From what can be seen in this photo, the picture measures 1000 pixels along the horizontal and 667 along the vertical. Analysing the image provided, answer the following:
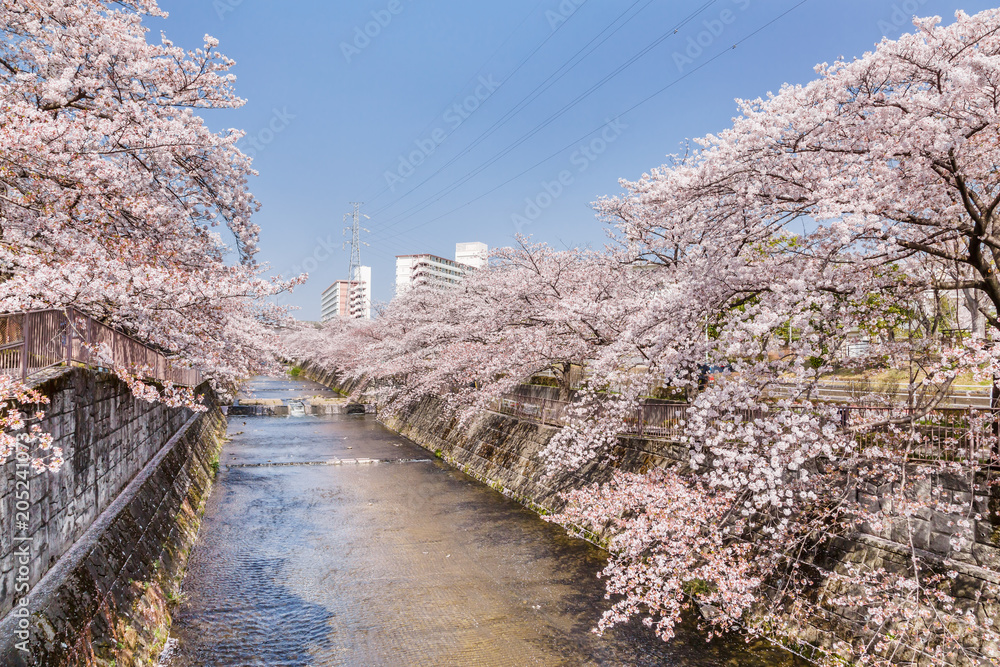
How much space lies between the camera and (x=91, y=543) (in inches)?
302

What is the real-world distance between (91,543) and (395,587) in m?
5.75

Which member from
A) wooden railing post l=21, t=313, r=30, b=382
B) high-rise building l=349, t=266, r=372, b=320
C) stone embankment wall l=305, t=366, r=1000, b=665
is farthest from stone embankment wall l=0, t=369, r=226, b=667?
high-rise building l=349, t=266, r=372, b=320

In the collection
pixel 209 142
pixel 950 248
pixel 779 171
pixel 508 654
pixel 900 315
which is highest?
pixel 209 142

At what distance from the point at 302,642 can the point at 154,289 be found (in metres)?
6.31

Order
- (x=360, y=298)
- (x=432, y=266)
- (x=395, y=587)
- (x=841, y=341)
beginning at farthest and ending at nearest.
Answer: (x=432, y=266), (x=360, y=298), (x=395, y=587), (x=841, y=341)

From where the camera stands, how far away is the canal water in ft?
29.3

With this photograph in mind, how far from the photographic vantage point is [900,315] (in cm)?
878

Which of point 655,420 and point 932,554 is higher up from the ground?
point 655,420

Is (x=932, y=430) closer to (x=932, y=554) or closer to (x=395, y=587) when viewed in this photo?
(x=932, y=554)

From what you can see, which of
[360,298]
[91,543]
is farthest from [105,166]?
[360,298]

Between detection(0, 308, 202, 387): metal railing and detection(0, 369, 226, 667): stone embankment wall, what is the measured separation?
0.33 metres

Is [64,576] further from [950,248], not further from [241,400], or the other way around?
[241,400]

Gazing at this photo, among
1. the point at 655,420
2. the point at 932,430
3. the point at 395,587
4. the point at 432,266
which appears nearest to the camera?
the point at 932,430

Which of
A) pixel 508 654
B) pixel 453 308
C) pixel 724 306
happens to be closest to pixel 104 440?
pixel 508 654
